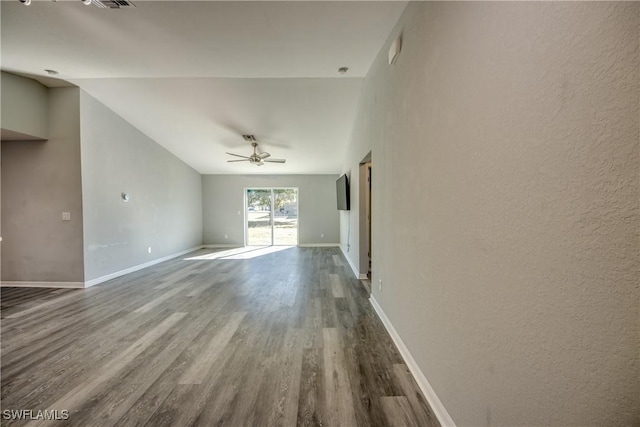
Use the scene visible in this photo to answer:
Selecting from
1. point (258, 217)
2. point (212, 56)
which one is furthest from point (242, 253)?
point (212, 56)

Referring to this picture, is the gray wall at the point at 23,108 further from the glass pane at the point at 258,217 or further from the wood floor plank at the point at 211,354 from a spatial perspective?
the glass pane at the point at 258,217

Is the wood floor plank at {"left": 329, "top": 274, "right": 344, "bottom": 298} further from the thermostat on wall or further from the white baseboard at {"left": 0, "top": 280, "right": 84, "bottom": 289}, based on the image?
the white baseboard at {"left": 0, "top": 280, "right": 84, "bottom": 289}

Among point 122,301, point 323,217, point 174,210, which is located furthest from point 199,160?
point 122,301

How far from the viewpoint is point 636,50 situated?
1.89 feet

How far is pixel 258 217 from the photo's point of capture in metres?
8.93

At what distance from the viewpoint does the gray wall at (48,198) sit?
165 inches

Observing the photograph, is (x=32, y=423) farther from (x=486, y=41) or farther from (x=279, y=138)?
(x=279, y=138)

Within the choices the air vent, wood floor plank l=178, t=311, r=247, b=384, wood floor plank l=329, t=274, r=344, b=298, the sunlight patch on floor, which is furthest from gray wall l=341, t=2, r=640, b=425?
the sunlight patch on floor

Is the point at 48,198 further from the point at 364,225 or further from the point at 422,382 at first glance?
the point at 422,382

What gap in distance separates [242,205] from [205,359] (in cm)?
695

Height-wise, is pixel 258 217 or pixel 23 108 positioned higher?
pixel 23 108

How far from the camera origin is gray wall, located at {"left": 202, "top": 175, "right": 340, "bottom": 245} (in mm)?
8703

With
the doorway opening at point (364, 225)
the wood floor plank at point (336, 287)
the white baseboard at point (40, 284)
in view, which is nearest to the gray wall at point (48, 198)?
the white baseboard at point (40, 284)

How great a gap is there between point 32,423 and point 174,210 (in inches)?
235
